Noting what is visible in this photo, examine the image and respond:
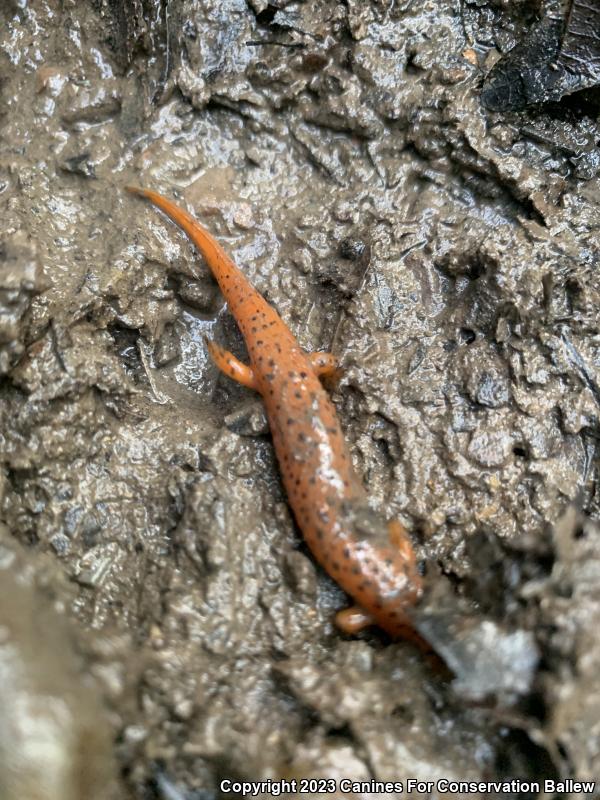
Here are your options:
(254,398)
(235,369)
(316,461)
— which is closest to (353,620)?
(316,461)

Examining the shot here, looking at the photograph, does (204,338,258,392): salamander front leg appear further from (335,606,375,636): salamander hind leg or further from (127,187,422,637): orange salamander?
(335,606,375,636): salamander hind leg

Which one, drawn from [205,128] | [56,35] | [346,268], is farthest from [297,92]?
[56,35]

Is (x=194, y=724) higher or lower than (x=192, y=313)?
lower

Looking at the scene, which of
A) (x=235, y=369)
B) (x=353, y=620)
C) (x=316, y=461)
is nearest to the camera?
(x=353, y=620)

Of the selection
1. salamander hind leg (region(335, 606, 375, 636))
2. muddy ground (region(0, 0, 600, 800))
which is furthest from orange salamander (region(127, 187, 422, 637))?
muddy ground (region(0, 0, 600, 800))

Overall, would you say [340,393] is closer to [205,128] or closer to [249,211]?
[249,211]

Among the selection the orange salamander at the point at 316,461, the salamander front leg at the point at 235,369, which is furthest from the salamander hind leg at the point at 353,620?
the salamander front leg at the point at 235,369

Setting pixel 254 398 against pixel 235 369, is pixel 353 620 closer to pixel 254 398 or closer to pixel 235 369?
pixel 254 398
